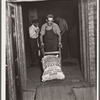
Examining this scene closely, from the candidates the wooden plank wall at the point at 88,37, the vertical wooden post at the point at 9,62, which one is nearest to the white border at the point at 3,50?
the vertical wooden post at the point at 9,62

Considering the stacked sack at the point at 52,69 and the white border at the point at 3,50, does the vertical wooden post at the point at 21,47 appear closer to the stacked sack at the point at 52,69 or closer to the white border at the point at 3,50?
the stacked sack at the point at 52,69

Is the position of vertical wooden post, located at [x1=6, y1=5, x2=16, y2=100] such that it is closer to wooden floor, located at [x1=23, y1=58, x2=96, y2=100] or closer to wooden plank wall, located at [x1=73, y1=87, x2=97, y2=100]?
wooden floor, located at [x1=23, y1=58, x2=96, y2=100]

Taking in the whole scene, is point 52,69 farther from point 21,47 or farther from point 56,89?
point 21,47

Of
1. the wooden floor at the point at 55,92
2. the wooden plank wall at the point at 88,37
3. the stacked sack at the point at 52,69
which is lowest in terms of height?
the wooden floor at the point at 55,92

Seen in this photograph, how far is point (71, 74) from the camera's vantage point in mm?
6148

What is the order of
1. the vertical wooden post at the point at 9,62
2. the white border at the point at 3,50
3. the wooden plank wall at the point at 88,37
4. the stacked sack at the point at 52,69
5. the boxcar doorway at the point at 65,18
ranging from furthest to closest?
the boxcar doorway at the point at 65,18 → the stacked sack at the point at 52,69 → the wooden plank wall at the point at 88,37 → the vertical wooden post at the point at 9,62 → the white border at the point at 3,50

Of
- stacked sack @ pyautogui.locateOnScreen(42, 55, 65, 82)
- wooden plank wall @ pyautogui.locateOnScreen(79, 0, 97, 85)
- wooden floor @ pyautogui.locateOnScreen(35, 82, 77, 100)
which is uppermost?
wooden plank wall @ pyautogui.locateOnScreen(79, 0, 97, 85)

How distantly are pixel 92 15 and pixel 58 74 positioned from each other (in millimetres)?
1630

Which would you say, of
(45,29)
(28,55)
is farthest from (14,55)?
(28,55)

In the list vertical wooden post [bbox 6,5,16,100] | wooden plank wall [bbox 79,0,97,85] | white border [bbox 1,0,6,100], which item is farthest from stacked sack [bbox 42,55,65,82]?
white border [bbox 1,0,6,100]

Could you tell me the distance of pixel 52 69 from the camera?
5285 mm

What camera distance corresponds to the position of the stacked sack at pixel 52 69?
529 centimetres

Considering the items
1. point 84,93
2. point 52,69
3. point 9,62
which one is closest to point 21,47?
point 52,69

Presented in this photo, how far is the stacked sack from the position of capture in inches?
208
